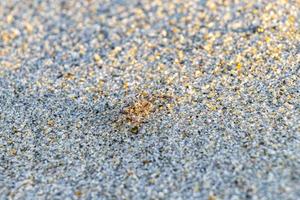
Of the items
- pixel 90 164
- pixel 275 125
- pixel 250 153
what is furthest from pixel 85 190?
pixel 275 125

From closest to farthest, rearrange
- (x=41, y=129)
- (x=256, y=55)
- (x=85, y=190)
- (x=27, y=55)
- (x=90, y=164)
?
1. (x=85, y=190)
2. (x=90, y=164)
3. (x=41, y=129)
4. (x=256, y=55)
5. (x=27, y=55)

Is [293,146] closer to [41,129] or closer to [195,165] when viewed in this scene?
[195,165]

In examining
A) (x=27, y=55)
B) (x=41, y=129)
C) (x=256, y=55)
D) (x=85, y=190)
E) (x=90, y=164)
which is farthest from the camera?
(x=27, y=55)

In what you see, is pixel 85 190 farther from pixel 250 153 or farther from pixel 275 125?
pixel 275 125

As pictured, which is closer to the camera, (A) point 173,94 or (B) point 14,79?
(A) point 173,94

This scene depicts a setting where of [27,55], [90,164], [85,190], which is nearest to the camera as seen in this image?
[85,190]

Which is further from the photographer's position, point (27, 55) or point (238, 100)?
point (27, 55)

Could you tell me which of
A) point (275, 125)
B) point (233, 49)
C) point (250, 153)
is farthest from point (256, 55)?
point (250, 153)

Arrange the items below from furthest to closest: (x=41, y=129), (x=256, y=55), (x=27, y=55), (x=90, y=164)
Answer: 1. (x=27, y=55)
2. (x=256, y=55)
3. (x=41, y=129)
4. (x=90, y=164)
